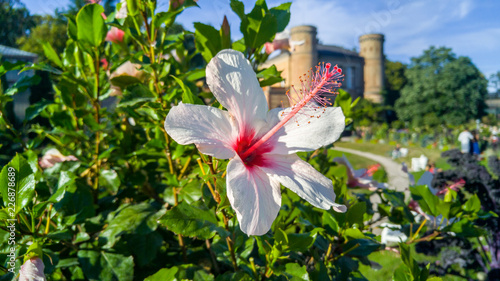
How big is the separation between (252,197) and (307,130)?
0.22m

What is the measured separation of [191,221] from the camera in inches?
28.9

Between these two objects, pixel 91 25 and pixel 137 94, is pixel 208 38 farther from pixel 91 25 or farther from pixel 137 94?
pixel 91 25

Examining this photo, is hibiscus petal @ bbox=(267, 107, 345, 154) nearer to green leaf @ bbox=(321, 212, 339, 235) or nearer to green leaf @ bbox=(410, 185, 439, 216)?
green leaf @ bbox=(321, 212, 339, 235)

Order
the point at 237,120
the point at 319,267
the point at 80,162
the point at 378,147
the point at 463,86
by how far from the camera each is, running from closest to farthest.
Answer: the point at 237,120 → the point at 319,267 → the point at 80,162 → the point at 378,147 → the point at 463,86

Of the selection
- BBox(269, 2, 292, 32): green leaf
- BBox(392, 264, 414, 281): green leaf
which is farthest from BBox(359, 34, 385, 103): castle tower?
BBox(392, 264, 414, 281): green leaf

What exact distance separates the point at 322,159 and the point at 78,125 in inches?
37.2

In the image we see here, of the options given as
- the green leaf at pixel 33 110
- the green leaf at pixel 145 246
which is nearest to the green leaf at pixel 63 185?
the green leaf at pixel 145 246

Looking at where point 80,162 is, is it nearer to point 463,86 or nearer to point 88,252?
point 88,252

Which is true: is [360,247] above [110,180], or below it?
below

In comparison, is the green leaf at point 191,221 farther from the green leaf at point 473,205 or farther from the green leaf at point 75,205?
the green leaf at point 473,205

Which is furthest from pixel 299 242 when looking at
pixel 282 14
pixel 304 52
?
pixel 304 52

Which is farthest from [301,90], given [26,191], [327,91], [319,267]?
[26,191]

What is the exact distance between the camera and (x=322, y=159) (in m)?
1.20

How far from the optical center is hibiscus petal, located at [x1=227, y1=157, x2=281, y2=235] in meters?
0.56
